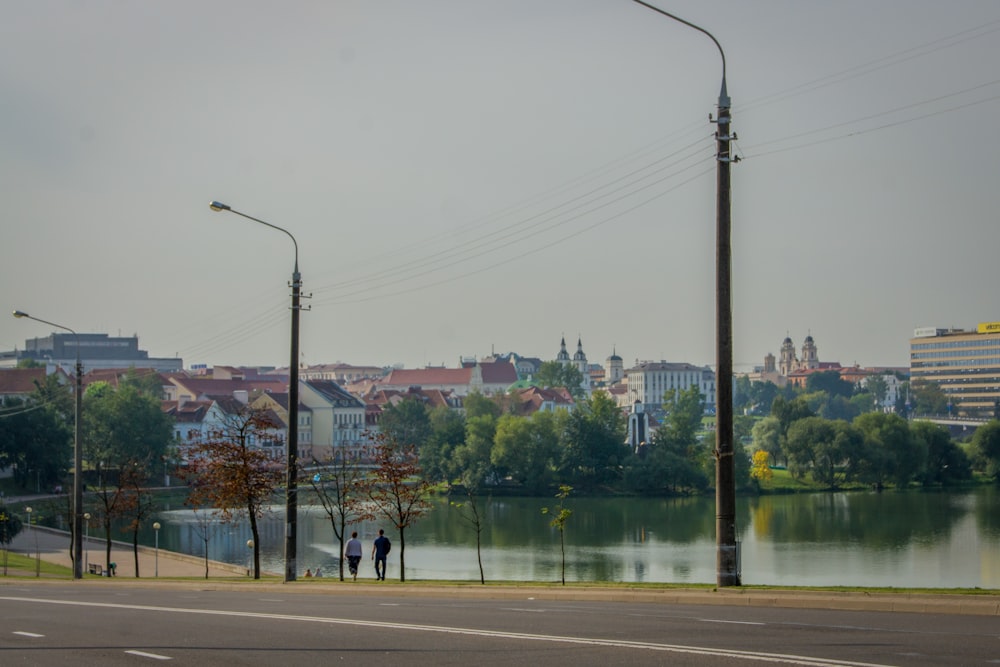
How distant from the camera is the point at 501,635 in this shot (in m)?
13.6

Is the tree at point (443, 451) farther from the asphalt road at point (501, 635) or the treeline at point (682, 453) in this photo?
the asphalt road at point (501, 635)

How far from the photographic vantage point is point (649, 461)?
372 feet

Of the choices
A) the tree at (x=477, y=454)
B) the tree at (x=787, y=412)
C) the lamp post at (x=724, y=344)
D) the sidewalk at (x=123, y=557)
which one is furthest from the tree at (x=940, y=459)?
the lamp post at (x=724, y=344)

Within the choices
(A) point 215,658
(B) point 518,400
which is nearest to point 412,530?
(A) point 215,658

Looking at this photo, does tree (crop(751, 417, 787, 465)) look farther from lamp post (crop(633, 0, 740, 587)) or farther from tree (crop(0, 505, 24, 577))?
lamp post (crop(633, 0, 740, 587))

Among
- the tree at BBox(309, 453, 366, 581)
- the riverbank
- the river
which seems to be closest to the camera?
the riverbank

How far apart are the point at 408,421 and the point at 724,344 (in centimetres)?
12984

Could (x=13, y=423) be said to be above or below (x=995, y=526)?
above

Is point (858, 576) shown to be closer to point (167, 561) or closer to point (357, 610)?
point (167, 561)

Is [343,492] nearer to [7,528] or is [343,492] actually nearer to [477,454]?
[7,528]

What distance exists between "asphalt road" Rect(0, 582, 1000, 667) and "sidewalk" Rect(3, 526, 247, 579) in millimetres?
37984

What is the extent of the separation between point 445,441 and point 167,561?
2388 inches

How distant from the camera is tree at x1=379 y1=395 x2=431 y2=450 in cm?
14700

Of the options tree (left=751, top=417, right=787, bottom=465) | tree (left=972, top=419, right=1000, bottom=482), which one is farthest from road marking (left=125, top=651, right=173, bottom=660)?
tree (left=751, top=417, right=787, bottom=465)
